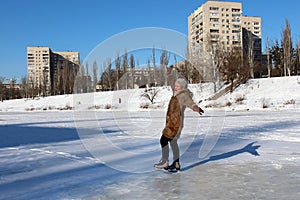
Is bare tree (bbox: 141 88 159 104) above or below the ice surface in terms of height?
above

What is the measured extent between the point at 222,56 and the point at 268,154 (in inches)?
1034

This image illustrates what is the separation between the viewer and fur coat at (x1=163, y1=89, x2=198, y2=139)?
3.99 meters

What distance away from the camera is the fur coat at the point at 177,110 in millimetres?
3986

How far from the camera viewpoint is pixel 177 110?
158 inches

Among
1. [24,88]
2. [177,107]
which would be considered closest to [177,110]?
[177,107]

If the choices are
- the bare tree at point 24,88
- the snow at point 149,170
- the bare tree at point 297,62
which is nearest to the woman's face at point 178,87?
the snow at point 149,170

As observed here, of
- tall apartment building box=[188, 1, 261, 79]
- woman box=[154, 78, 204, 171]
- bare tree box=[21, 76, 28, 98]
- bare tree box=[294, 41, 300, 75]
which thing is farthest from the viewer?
tall apartment building box=[188, 1, 261, 79]

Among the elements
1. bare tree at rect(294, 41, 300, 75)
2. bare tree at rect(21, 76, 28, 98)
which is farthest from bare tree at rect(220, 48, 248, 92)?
bare tree at rect(21, 76, 28, 98)

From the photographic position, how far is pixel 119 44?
5.66 meters

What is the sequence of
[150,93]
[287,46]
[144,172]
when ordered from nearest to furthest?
[144,172] < [150,93] < [287,46]

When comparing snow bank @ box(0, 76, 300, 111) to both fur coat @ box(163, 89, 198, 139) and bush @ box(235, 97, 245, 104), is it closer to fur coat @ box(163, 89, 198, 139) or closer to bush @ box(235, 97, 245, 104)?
bush @ box(235, 97, 245, 104)

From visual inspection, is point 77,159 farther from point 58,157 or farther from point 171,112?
point 171,112

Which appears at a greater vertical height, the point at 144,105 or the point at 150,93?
the point at 150,93

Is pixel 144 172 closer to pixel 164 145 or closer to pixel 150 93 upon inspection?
pixel 164 145
